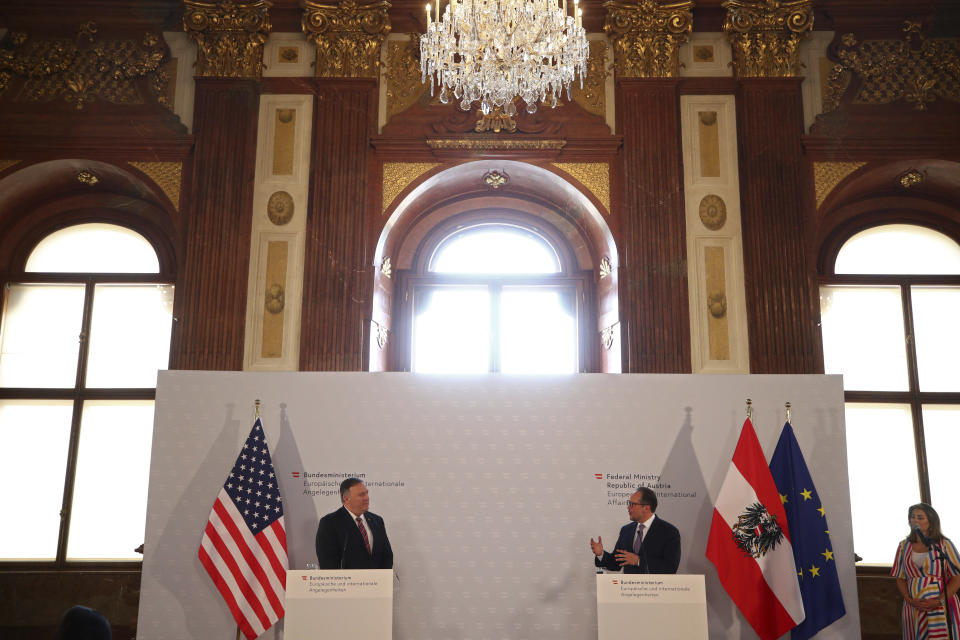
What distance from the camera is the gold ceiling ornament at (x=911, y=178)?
22.8ft

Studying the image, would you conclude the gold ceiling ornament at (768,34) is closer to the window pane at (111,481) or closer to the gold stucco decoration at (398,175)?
the gold stucco decoration at (398,175)

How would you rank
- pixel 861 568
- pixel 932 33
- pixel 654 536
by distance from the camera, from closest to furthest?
pixel 654 536 < pixel 861 568 < pixel 932 33

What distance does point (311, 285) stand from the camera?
650 centimetres

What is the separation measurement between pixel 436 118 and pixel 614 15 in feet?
5.54

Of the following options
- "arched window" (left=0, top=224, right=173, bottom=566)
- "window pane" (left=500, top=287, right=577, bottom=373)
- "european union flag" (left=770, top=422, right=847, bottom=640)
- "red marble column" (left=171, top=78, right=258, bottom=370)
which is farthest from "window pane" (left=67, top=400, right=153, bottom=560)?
"european union flag" (left=770, top=422, right=847, bottom=640)

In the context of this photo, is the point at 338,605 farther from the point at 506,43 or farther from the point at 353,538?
the point at 506,43

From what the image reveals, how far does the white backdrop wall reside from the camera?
15.7ft

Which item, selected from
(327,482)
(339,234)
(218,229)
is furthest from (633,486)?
(218,229)

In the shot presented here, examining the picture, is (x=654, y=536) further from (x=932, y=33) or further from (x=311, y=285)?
(x=932, y=33)

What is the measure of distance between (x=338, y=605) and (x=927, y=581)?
3.53m

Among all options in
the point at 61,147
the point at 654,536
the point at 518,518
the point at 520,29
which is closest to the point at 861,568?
the point at 654,536

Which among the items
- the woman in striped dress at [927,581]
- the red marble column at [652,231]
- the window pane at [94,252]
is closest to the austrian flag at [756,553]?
the woman in striped dress at [927,581]

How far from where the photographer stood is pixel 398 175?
22.4 feet

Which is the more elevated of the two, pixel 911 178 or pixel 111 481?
pixel 911 178
